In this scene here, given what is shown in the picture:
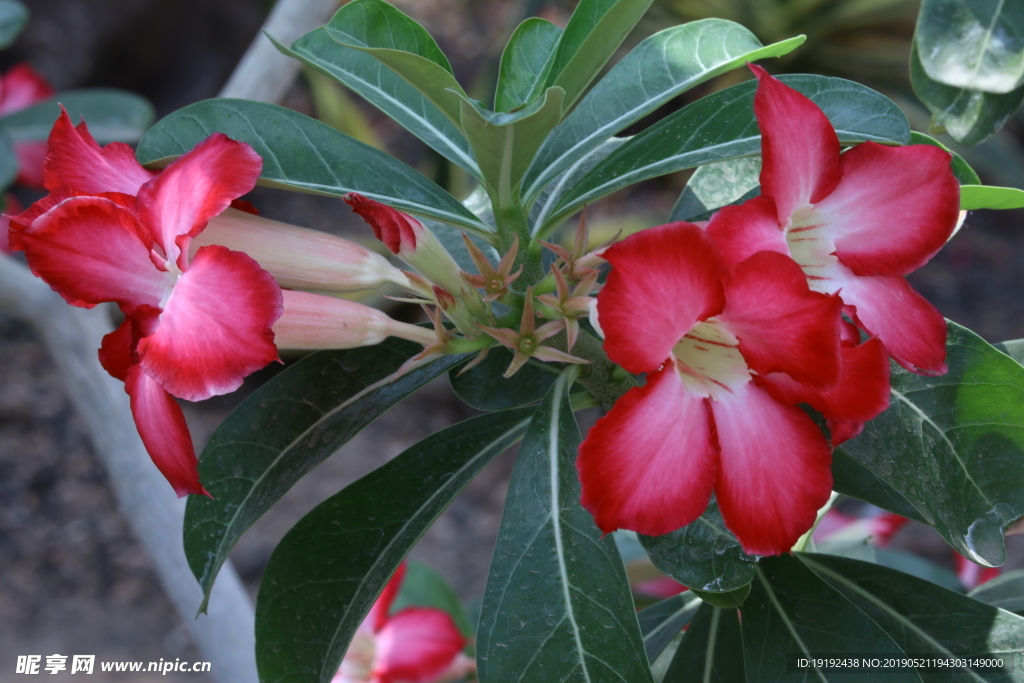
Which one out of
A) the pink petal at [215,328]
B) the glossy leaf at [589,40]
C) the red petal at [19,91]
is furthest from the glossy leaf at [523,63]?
the red petal at [19,91]

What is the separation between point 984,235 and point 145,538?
12.4ft

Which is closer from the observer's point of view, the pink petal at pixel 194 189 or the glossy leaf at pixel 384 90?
the pink petal at pixel 194 189

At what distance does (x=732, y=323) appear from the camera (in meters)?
0.48

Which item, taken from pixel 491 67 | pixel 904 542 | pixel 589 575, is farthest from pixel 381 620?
pixel 491 67

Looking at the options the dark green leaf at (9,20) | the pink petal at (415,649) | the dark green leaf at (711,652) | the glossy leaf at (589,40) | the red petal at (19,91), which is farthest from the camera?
the red petal at (19,91)

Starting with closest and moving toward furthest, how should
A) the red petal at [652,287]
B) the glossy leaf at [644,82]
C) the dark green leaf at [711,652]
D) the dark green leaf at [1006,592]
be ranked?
the red petal at [652,287] → the glossy leaf at [644,82] → the dark green leaf at [711,652] → the dark green leaf at [1006,592]

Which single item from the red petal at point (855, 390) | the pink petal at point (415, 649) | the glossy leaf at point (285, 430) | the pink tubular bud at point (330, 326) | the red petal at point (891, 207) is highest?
the red petal at point (891, 207)

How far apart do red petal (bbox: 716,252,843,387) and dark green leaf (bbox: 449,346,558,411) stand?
340 mm

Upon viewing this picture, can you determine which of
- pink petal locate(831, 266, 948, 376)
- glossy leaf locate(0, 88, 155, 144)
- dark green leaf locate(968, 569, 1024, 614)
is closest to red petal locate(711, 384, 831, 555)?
pink petal locate(831, 266, 948, 376)

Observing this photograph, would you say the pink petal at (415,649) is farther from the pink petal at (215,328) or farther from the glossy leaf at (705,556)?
the pink petal at (215,328)

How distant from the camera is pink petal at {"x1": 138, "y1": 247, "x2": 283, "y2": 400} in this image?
1.53 ft

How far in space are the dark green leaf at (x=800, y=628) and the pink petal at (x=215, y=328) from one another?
528 millimetres

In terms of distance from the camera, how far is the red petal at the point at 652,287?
1.48 ft

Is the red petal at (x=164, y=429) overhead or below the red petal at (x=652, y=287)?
below
